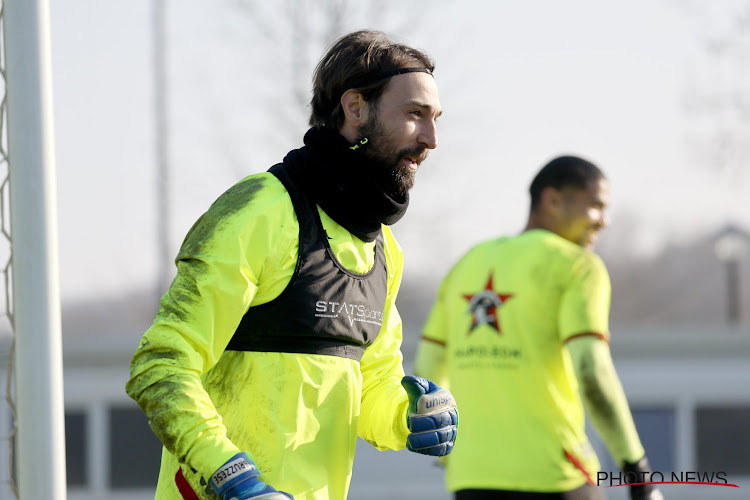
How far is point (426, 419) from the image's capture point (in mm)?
2832

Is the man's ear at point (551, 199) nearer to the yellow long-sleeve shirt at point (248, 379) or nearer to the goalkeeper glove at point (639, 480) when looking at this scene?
the goalkeeper glove at point (639, 480)

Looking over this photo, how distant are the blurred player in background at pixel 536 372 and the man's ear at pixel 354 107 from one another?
2029mm

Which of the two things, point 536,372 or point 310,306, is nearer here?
point 310,306

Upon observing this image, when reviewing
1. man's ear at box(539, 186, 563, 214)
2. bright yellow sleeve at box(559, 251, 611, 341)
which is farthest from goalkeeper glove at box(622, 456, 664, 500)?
man's ear at box(539, 186, 563, 214)

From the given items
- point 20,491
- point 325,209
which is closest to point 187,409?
point 325,209

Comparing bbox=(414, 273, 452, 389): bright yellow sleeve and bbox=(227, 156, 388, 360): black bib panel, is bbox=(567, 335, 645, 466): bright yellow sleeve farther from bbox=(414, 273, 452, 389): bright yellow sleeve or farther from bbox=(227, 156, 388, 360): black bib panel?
bbox=(227, 156, 388, 360): black bib panel

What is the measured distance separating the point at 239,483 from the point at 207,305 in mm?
410

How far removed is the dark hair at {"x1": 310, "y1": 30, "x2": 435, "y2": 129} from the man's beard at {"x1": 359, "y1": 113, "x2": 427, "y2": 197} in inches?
3.7

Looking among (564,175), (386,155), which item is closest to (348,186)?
(386,155)

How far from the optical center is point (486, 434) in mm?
4805

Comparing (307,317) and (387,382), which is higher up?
(307,317)

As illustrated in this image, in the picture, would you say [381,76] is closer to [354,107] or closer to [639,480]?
[354,107]

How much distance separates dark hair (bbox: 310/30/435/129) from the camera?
2.92 metres

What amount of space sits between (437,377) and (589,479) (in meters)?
0.93
